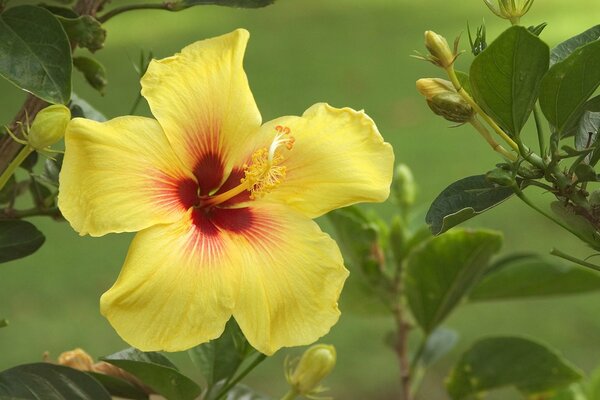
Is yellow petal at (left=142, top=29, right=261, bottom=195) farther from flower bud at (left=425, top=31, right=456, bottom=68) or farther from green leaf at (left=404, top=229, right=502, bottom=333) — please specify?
green leaf at (left=404, top=229, right=502, bottom=333)

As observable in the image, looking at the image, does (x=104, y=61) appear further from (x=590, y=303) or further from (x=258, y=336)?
(x=258, y=336)

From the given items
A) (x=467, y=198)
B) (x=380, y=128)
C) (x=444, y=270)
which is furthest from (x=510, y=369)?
(x=380, y=128)

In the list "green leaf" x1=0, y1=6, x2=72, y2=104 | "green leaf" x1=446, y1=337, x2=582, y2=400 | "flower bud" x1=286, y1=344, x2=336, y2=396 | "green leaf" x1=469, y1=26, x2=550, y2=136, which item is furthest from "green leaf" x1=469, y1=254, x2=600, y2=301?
"green leaf" x1=0, y1=6, x2=72, y2=104

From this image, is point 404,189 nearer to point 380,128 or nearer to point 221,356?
point 221,356

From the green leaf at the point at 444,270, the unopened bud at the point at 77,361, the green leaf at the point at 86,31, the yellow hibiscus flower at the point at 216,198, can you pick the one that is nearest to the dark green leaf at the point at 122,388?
the unopened bud at the point at 77,361

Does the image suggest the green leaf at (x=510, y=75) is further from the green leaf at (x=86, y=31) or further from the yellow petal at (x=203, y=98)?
the green leaf at (x=86, y=31)

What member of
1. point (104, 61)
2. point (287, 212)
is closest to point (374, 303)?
point (287, 212)
